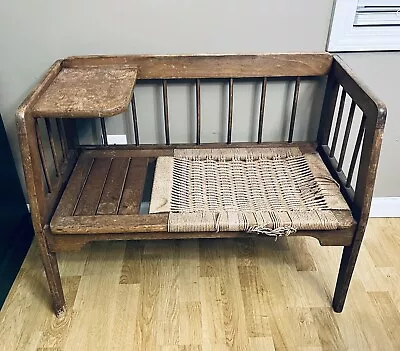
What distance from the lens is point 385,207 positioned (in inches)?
74.9

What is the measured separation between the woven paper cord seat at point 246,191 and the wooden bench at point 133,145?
0.11 feet

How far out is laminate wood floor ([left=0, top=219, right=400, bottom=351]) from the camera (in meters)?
1.39

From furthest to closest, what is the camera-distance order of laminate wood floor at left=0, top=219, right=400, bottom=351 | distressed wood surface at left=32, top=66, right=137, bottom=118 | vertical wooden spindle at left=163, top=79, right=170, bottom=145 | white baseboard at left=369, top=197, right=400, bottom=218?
white baseboard at left=369, top=197, right=400, bottom=218, vertical wooden spindle at left=163, top=79, right=170, bottom=145, laminate wood floor at left=0, top=219, right=400, bottom=351, distressed wood surface at left=32, top=66, right=137, bottom=118

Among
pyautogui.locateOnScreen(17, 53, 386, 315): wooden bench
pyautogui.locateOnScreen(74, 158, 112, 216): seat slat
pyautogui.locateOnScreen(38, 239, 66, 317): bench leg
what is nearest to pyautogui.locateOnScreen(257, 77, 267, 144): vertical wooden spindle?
pyautogui.locateOnScreen(17, 53, 386, 315): wooden bench

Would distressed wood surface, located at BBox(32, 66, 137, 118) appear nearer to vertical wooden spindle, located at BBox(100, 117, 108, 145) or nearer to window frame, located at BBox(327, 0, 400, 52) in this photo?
vertical wooden spindle, located at BBox(100, 117, 108, 145)

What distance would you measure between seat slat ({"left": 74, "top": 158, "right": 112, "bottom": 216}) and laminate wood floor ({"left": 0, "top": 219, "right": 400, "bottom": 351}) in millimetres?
390

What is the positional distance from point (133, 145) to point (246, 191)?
494mm

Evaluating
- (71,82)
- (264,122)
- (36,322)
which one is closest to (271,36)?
(264,122)

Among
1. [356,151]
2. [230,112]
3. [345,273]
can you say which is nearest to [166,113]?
[230,112]

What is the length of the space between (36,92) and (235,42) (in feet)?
2.29

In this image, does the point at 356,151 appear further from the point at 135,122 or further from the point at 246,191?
the point at 135,122

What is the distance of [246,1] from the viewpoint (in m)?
1.45

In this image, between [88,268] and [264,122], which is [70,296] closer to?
[88,268]

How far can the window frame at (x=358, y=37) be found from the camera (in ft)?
4.88
